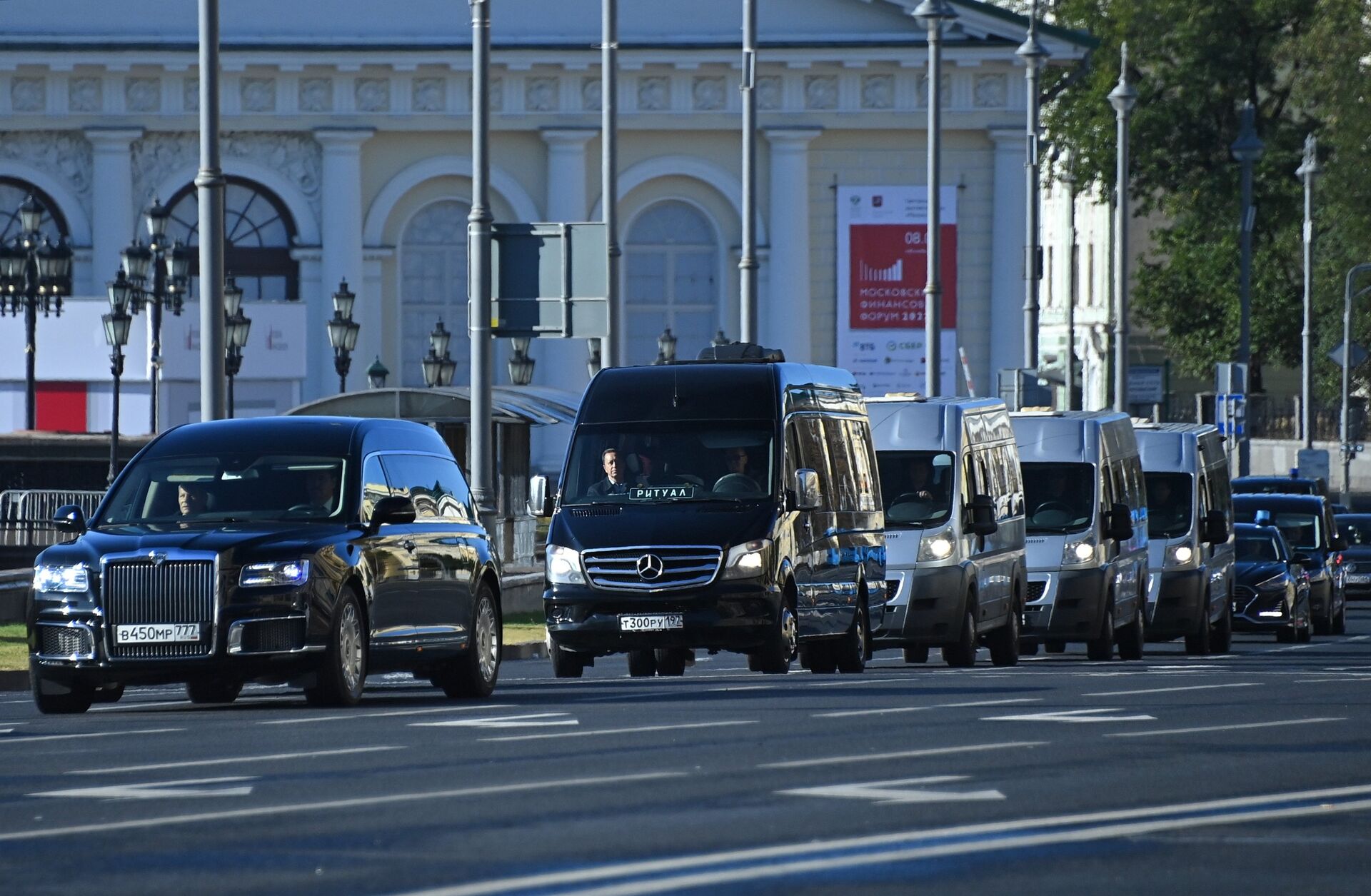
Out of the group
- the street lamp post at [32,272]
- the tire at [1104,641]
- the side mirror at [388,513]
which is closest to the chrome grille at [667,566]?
the side mirror at [388,513]

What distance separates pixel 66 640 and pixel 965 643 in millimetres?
9896

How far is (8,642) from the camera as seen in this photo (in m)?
26.1

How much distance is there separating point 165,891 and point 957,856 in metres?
2.63

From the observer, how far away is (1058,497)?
29.3 metres

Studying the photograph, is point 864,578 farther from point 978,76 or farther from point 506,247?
point 978,76

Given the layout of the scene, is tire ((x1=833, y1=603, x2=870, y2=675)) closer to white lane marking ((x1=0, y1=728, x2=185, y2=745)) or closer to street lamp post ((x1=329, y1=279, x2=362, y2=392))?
white lane marking ((x1=0, y1=728, x2=185, y2=745))

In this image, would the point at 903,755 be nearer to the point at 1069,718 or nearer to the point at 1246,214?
the point at 1069,718

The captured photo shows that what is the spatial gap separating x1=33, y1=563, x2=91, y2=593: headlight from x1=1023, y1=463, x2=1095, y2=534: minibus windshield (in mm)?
13049

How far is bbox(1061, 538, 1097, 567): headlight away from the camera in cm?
2838

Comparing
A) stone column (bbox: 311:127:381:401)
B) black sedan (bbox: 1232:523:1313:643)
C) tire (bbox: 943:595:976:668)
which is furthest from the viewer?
stone column (bbox: 311:127:381:401)

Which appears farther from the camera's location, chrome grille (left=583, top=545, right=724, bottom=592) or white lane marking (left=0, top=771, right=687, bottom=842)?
chrome grille (left=583, top=545, right=724, bottom=592)

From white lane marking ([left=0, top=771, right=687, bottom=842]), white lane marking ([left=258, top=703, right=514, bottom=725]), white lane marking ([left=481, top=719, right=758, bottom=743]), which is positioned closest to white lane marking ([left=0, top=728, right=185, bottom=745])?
white lane marking ([left=258, top=703, right=514, bottom=725])

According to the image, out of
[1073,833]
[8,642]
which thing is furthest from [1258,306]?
[1073,833]

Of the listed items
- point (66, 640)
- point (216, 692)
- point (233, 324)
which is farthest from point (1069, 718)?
point (233, 324)
